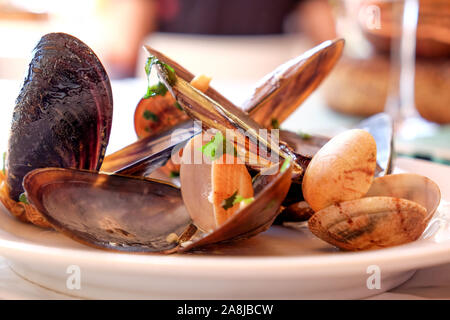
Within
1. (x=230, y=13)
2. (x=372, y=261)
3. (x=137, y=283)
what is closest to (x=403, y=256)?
(x=372, y=261)

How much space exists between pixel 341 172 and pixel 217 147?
0.12 meters

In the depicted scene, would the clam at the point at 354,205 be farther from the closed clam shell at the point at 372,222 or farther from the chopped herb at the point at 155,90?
the chopped herb at the point at 155,90

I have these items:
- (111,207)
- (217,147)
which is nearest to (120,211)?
(111,207)

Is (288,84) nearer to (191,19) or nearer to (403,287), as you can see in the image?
(403,287)

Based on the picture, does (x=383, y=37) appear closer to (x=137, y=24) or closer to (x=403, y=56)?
(x=403, y=56)

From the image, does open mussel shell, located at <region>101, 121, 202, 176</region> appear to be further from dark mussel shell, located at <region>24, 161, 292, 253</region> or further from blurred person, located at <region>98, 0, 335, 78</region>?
blurred person, located at <region>98, 0, 335, 78</region>

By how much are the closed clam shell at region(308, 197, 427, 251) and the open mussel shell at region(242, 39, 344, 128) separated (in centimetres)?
25

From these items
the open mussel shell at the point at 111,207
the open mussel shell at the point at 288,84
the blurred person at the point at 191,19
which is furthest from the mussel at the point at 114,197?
the blurred person at the point at 191,19

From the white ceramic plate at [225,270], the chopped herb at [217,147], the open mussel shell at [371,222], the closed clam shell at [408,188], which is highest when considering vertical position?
the chopped herb at [217,147]

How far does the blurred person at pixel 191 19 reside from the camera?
4121 millimetres

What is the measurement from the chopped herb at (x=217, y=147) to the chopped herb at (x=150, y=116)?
0.24 meters

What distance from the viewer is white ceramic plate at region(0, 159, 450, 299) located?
1.28ft

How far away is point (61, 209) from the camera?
0.51 metres

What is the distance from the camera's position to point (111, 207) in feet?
1.73
